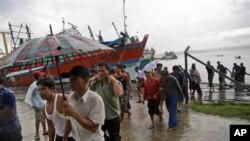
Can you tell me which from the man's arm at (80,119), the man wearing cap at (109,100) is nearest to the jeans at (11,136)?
the man wearing cap at (109,100)

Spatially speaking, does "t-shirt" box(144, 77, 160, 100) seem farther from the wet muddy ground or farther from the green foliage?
the green foliage

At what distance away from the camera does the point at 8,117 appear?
4.41m

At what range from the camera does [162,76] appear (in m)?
7.85

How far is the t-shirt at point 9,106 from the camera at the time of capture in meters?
4.30

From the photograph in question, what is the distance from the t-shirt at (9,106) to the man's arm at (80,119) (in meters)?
1.91

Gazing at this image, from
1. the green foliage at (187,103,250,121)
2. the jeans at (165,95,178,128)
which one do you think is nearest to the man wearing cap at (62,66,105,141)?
the jeans at (165,95,178,128)

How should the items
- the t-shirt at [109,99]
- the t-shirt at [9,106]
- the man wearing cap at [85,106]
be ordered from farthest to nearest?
the t-shirt at [109,99]
the t-shirt at [9,106]
the man wearing cap at [85,106]

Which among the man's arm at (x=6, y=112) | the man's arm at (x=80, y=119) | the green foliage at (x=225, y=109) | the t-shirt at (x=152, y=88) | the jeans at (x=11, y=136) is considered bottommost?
the green foliage at (x=225, y=109)

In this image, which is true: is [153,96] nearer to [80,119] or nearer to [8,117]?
[8,117]

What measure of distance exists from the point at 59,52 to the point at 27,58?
421 mm

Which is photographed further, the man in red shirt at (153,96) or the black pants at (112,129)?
the man in red shirt at (153,96)

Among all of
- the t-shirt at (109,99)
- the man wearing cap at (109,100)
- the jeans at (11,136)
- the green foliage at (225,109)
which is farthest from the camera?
the green foliage at (225,109)

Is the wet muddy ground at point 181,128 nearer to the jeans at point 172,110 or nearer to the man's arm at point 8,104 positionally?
the jeans at point 172,110

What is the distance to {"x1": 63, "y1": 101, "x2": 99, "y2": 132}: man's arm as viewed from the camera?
277 centimetres
